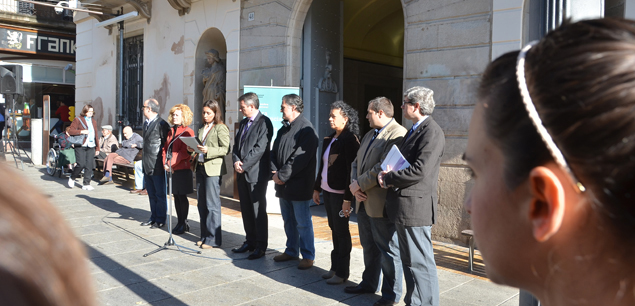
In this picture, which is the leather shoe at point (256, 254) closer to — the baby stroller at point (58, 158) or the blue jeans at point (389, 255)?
the blue jeans at point (389, 255)

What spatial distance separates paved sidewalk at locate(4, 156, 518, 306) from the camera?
4.66m

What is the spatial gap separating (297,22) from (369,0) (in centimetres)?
301

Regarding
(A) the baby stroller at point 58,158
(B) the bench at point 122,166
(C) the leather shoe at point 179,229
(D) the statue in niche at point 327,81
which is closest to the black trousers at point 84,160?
(B) the bench at point 122,166

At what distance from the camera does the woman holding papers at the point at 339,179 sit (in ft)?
16.9

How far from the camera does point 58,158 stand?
1316 cm

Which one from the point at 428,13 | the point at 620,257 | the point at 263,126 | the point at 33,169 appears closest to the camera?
the point at 620,257

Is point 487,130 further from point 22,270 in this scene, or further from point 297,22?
point 297,22

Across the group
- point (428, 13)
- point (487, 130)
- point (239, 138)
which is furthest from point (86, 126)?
point (487, 130)

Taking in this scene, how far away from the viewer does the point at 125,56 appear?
14391 mm

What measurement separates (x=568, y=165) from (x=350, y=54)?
12.5 meters

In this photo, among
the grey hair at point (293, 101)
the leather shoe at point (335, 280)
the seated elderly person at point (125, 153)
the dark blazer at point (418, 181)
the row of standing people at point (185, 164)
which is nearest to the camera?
the dark blazer at point (418, 181)

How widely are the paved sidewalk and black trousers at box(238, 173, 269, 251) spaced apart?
257mm

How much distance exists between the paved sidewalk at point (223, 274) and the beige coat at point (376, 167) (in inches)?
36.2

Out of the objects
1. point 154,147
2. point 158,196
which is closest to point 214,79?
point 154,147
